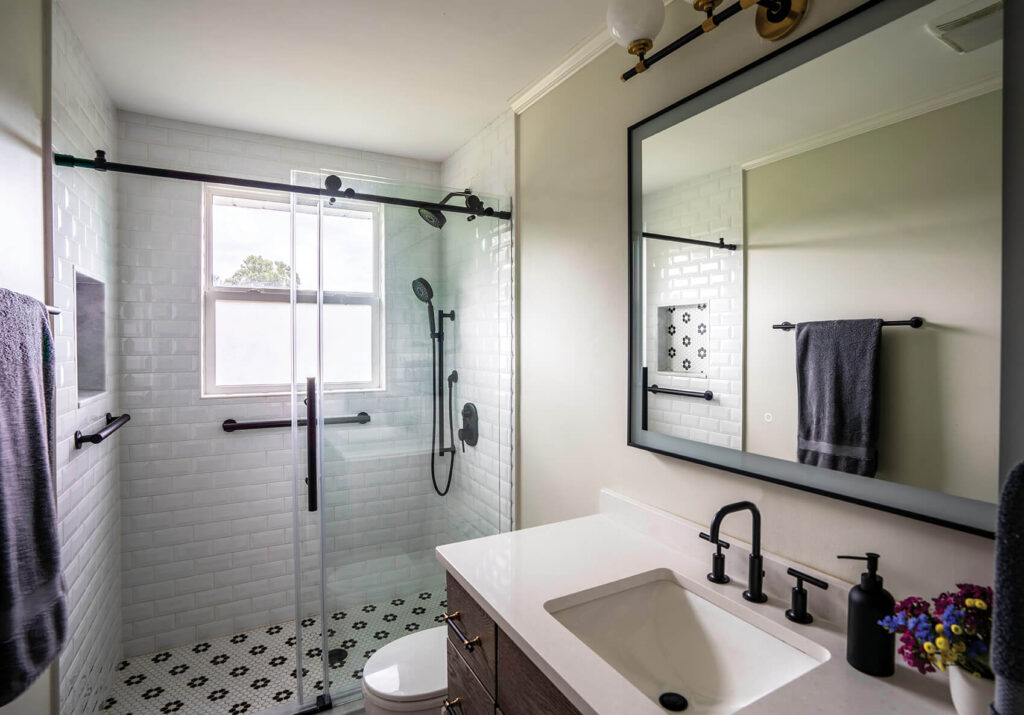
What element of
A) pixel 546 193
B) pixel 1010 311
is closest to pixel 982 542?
pixel 1010 311

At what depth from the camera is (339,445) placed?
200 centimetres

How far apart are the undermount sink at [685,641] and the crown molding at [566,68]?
5.25 feet

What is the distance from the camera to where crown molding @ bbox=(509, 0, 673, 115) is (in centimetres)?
171

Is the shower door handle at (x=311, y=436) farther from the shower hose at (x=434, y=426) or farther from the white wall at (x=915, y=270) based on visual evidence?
the white wall at (x=915, y=270)

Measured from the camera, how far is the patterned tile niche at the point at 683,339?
137 cm

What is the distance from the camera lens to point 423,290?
2070 millimetres

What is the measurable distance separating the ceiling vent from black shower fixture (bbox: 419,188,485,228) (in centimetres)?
158

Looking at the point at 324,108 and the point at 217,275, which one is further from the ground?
the point at 324,108

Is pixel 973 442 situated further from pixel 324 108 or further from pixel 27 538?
pixel 324 108

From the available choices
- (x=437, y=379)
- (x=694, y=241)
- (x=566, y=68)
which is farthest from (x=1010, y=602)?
(x=566, y=68)

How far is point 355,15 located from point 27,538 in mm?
1640

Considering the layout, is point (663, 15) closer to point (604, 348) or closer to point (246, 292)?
point (604, 348)

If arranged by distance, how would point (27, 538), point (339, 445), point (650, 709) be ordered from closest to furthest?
point (650, 709) < point (27, 538) < point (339, 445)

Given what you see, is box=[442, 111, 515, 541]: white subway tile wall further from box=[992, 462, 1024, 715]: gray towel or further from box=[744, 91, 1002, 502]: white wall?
box=[992, 462, 1024, 715]: gray towel
